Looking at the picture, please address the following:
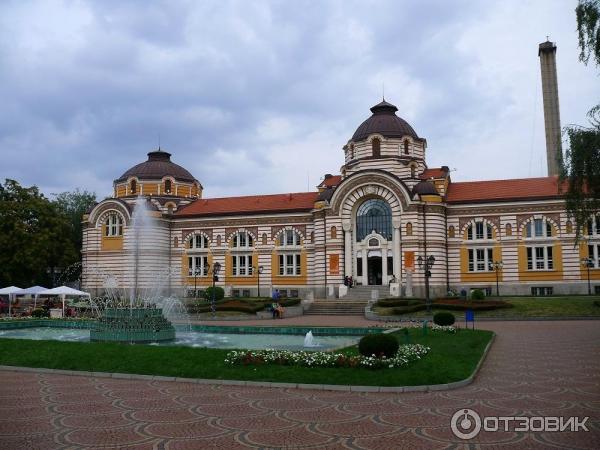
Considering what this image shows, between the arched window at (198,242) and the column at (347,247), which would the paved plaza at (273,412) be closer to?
the column at (347,247)

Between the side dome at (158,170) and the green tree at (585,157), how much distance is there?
4589 centimetres

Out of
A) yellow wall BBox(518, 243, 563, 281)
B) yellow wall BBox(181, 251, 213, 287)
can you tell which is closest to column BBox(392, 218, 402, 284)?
yellow wall BBox(518, 243, 563, 281)

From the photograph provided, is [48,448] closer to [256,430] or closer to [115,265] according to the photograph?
[256,430]

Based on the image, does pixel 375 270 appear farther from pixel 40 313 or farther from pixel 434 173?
pixel 40 313

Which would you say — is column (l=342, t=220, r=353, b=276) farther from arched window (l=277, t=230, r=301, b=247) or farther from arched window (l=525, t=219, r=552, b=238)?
arched window (l=525, t=219, r=552, b=238)

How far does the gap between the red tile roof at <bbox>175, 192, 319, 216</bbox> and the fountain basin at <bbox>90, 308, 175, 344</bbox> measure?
30989 millimetres

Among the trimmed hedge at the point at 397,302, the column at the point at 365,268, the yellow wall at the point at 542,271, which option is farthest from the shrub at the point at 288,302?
the yellow wall at the point at 542,271

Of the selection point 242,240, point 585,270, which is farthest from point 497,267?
point 242,240

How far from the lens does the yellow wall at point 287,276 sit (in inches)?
2121

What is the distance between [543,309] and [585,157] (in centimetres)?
1602

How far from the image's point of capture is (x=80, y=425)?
1021cm

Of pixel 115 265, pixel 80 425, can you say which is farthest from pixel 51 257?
pixel 80 425

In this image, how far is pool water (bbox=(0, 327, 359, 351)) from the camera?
23.5 m

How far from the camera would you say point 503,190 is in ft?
165
